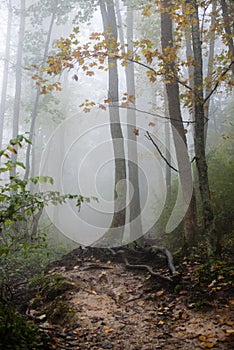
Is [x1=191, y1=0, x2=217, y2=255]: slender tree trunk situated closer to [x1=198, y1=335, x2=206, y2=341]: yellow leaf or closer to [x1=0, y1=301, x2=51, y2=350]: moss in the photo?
[x1=198, y1=335, x2=206, y2=341]: yellow leaf

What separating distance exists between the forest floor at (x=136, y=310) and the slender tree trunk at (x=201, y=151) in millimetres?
620

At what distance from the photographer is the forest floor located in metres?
3.88

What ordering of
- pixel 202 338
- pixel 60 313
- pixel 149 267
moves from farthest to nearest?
pixel 149 267
pixel 60 313
pixel 202 338

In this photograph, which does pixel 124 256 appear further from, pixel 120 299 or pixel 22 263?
pixel 22 263

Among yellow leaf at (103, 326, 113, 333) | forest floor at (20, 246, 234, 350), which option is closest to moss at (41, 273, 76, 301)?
forest floor at (20, 246, 234, 350)

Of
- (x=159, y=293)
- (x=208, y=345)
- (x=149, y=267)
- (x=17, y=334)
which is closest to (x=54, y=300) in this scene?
(x=159, y=293)

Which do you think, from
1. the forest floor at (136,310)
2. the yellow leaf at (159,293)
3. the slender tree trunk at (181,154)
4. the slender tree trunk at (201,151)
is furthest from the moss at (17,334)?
the slender tree trunk at (181,154)

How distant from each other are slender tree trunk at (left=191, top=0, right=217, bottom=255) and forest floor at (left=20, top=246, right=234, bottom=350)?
62 centimetres

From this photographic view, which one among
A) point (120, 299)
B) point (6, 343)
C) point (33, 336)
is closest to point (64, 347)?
point (33, 336)

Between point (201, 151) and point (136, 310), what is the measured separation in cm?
309

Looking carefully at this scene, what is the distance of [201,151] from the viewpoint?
6.17 meters

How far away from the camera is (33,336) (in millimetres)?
3094

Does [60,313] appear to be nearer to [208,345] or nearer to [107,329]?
[107,329]

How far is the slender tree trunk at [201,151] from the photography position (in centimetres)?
591
